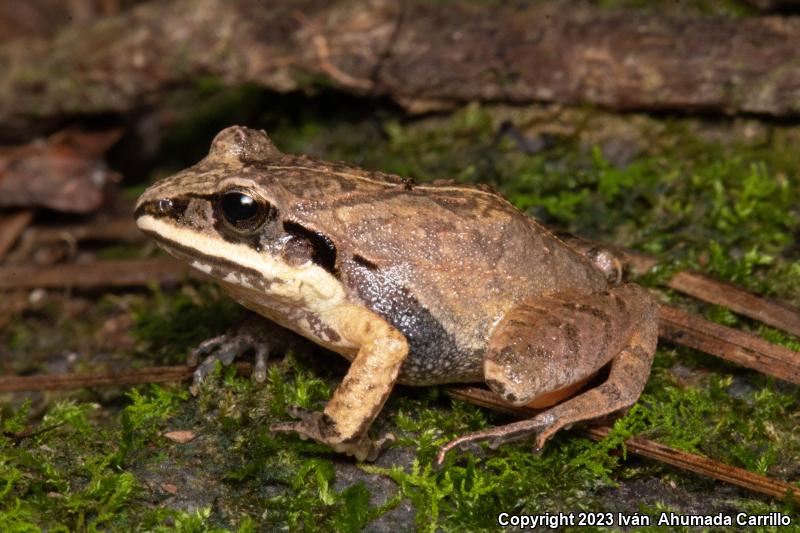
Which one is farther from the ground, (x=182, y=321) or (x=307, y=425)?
(x=307, y=425)

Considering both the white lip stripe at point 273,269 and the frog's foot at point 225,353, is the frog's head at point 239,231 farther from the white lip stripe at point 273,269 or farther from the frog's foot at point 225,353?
the frog's foot at point 225,353

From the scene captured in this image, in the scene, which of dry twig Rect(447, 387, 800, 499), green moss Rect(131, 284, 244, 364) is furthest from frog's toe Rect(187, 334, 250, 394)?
dry twig Rect(447, 387, 800, 499)

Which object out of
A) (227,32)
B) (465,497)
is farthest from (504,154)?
(465,497)

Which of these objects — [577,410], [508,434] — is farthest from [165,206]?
[577,410]

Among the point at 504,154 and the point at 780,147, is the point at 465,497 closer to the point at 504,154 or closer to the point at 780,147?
the point at 504,154

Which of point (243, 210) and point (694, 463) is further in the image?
point (243, 210)

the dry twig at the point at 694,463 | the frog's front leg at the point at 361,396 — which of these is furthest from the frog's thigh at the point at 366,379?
the dry twig at the point at 694,463

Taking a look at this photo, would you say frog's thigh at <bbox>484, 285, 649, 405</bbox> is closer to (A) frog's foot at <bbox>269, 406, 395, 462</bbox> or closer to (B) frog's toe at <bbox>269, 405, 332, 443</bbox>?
(A) frog's foot at <bbox>269, 406, 395, 462</bbox>

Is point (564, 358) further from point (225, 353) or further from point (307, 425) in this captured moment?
point (225, 353)

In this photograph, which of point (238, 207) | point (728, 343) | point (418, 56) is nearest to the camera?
point (238, 207)
